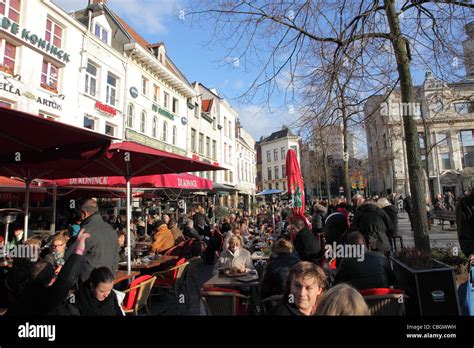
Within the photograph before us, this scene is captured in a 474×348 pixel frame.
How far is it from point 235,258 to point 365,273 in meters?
2.36

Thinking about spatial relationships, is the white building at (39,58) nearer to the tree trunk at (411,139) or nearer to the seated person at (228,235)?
the seated person at (228,235)

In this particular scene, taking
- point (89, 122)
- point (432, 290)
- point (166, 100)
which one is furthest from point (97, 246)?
point (166, 100)

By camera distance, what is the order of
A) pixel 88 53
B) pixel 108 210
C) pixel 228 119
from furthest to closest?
pixel 228 119, pixel 108 210, pixel 88 53

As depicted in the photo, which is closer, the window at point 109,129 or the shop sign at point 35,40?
the shop sign at point 35,40

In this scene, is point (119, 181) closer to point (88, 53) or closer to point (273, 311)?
point (273, 311)

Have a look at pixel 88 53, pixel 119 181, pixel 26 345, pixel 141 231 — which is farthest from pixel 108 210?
pixel 26 345

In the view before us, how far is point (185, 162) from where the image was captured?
5.82 m

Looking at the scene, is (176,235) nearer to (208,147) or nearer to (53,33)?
(53,33)

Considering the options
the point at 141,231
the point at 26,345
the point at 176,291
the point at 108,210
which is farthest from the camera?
the point at 108,210

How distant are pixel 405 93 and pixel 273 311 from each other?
15.4 feet

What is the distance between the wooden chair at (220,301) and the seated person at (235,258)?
5.28 ft

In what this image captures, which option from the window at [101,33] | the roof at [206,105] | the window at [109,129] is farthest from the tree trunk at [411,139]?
the roof at [206,105]

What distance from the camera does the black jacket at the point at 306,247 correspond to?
5.76m

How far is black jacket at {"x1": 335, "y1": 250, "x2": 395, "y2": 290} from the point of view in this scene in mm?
3686
